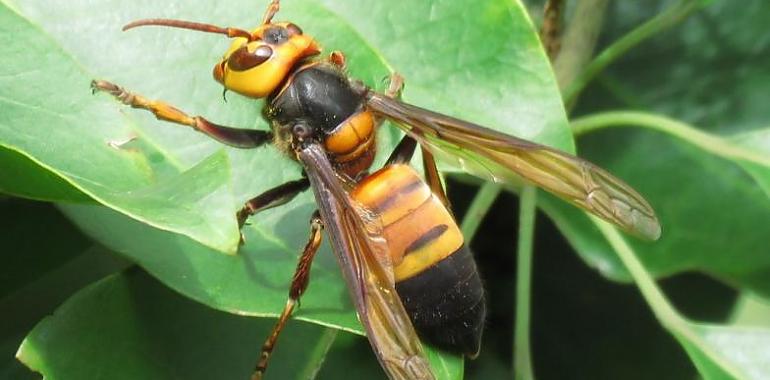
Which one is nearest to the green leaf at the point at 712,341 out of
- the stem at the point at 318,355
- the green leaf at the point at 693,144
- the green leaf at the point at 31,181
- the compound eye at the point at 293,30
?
the green leaf at the point at 693,144

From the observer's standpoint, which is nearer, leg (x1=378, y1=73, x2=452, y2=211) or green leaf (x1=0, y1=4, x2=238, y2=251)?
green leaf (x1=0, y1=4, x2=238, y2=251)

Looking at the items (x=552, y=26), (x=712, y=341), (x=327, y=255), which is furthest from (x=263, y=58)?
(x=712, y=341)

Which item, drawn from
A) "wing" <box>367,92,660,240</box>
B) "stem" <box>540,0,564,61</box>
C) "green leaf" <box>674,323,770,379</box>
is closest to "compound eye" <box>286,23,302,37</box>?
"wing" <box>367,92,660,240</box>

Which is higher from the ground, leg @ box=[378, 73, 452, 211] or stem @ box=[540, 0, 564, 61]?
stem @ box=[540, 0, 564, 61]

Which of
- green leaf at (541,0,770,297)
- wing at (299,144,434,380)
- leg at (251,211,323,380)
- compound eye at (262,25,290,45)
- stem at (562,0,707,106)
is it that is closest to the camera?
wing at (299,144,434,380)

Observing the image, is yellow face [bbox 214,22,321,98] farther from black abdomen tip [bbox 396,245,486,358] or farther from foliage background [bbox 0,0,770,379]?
black abdomen tip [bbox 396,245,486,358]

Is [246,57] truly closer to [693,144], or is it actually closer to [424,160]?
[424,160]

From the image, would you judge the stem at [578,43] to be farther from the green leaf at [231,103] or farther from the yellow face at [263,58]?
the yellow face at [263,58]
